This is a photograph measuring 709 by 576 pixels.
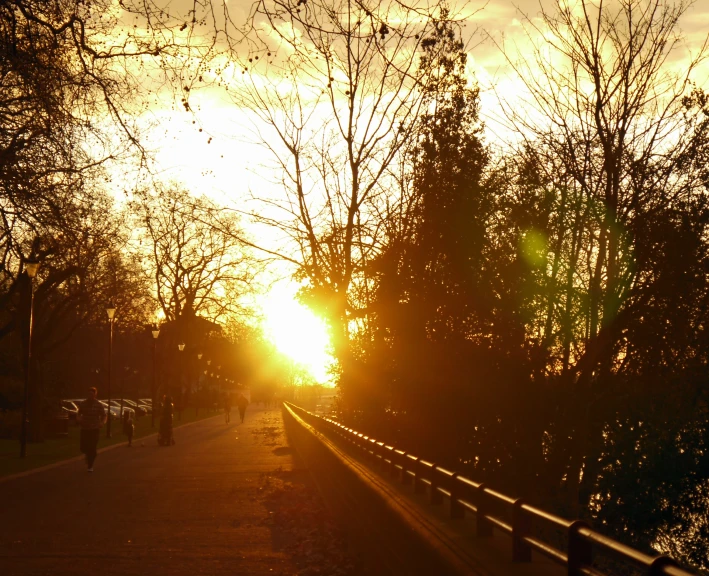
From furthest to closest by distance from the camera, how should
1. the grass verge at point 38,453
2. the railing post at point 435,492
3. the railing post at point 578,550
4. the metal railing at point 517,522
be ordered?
the grass verge at point 38,453, the railing post at point 435,492, the railing post at point 578,550, the metal railing at point 517,522

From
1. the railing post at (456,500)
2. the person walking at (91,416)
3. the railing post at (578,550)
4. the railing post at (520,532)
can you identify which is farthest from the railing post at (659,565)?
the person walking at (91,416)

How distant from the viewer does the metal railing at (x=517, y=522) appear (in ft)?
15.5

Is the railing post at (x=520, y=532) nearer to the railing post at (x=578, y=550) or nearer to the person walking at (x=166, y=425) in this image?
the railing post at (x=578, y=550)

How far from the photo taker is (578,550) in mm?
5656

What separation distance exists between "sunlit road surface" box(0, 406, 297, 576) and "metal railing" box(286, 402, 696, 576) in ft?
6.37

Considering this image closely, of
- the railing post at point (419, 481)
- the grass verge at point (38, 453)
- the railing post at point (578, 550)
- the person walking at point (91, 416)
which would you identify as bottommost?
the railing post at point (578, 550)

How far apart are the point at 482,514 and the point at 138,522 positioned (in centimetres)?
720

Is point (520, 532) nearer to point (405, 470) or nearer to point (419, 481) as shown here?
point (419, 481)

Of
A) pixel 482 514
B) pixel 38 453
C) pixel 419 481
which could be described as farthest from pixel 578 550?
pixel 38 453

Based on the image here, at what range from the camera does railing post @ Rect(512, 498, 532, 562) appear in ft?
23.6

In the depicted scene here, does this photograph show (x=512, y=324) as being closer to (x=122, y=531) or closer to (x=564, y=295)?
(x=564, y=295)

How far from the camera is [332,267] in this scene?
115ft

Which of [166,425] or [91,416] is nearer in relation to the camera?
[91,416]

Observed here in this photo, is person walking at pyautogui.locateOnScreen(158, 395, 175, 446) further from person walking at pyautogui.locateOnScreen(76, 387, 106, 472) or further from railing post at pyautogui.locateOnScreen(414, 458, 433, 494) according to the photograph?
railing post at pyautogui.locateOnScreen(414, 458, 433, 494)
